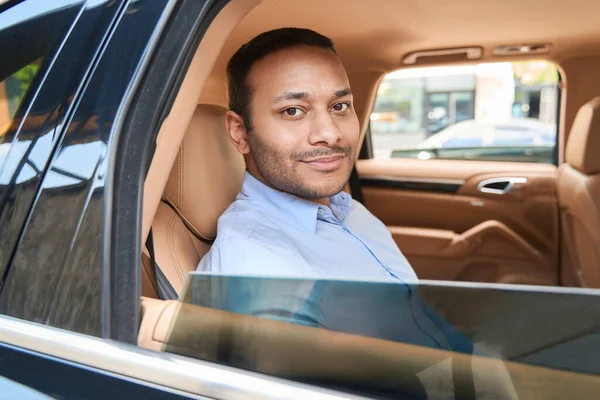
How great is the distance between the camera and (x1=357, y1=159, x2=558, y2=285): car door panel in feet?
10.8

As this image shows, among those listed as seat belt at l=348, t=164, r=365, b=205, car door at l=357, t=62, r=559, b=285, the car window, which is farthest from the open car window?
seat belt at l=348, t=164, r=365, b=205

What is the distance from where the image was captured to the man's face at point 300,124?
1649mm

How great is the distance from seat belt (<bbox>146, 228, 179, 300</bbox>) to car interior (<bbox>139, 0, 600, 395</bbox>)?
1cm

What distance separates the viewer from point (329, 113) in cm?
171

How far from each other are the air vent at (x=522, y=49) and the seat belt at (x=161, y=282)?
206cm

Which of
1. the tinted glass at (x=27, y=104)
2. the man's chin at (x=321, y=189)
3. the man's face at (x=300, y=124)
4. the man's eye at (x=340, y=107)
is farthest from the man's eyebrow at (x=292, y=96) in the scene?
the tinted glass at (x=27, y=104)

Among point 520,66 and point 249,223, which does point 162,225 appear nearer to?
point 249,223

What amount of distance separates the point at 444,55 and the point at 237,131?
1.65 m

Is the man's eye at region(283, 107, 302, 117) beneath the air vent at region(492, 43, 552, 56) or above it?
beneath

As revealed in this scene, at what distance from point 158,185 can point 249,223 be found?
460mm

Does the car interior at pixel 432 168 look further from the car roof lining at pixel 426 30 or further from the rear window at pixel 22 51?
the rear window at pixel 22 51

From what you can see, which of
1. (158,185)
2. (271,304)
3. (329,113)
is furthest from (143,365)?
(329,113)

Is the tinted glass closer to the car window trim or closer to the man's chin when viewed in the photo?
the car window trim

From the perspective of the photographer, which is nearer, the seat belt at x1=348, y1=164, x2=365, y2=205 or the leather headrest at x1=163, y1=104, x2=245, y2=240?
the leather headrest at x1=163, y1=104, x2=245, y2=240
